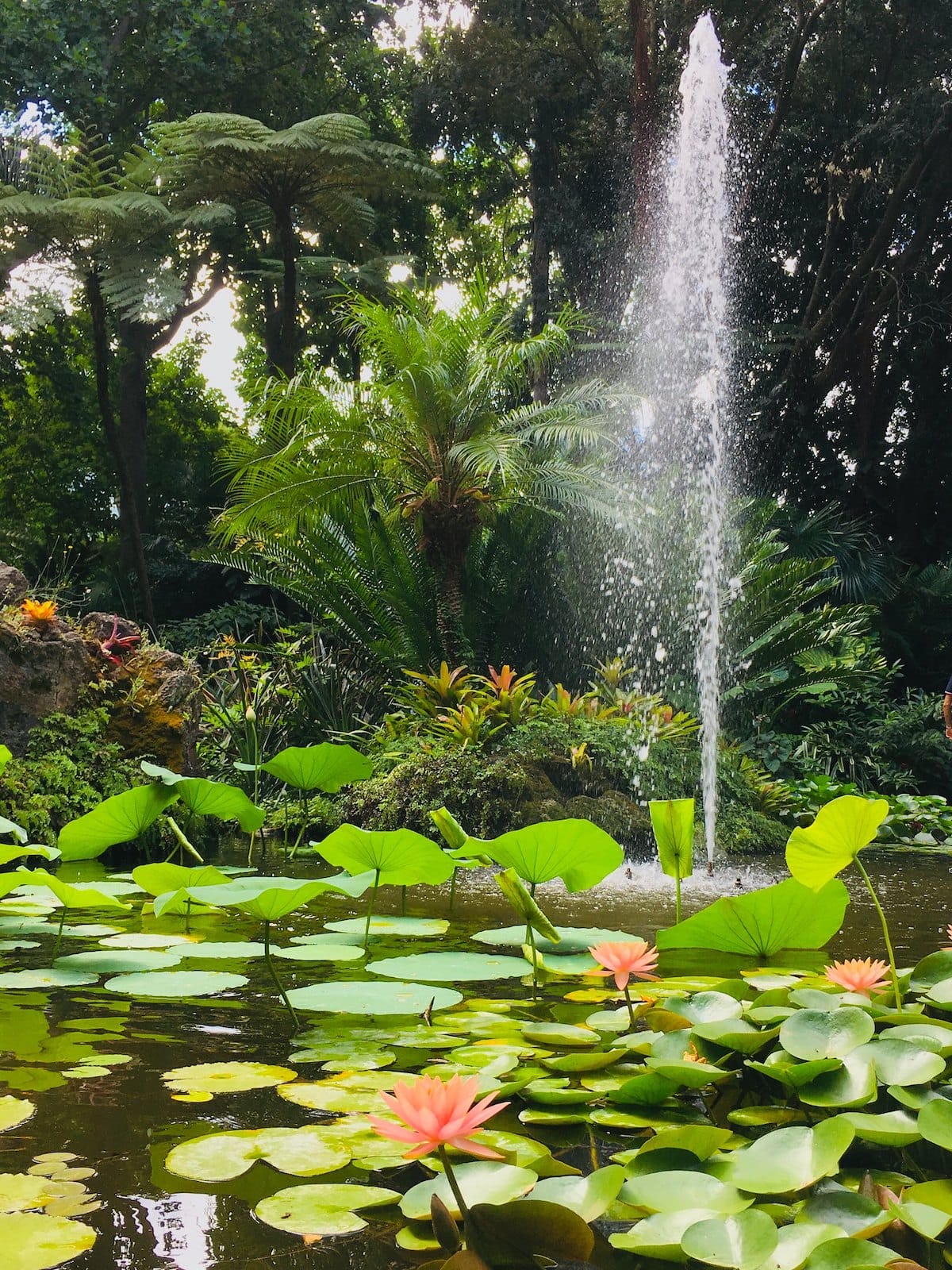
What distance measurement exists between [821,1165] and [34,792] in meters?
4.14

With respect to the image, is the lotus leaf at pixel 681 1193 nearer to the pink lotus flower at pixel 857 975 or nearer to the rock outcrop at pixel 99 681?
the pink lotus flower at pixel 857 975

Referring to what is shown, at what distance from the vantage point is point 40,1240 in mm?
945

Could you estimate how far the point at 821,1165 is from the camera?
3.32ft

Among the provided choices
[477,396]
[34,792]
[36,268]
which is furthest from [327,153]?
[34,792]

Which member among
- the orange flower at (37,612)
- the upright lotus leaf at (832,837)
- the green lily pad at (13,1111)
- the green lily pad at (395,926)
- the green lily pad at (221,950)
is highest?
the orange flower at (37,612)

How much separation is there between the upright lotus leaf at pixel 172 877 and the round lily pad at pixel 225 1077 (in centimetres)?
76

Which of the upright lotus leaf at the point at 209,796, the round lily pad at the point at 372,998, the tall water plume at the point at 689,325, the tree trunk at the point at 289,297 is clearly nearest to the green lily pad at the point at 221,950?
the round lily pad at the point at 372,998

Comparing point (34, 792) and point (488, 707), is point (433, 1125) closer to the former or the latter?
point (34, 792)

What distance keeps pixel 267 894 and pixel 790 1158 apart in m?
0.98

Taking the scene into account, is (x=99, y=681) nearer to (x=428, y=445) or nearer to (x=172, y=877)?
(x=172, y=877)

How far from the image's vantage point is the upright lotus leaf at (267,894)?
1750mm

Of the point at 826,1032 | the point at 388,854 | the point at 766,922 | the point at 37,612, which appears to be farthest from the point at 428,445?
the point at 826,1032

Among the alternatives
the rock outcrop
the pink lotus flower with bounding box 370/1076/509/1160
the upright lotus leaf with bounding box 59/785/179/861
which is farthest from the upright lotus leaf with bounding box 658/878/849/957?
the rock outcrop

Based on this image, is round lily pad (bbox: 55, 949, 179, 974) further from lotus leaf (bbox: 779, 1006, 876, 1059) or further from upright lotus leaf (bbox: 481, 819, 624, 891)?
→ lotus leaf (bbox: 779, 1006, 876, 1059)
